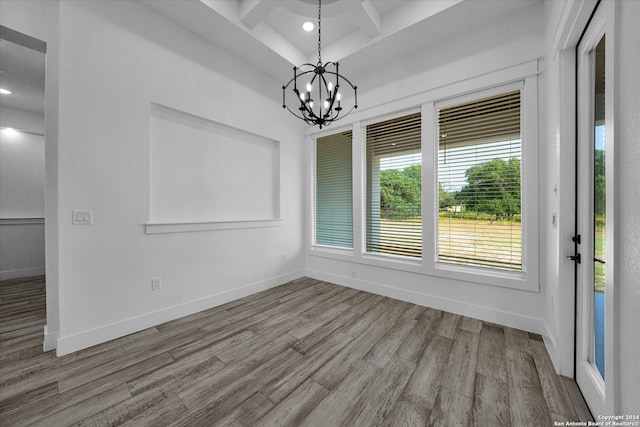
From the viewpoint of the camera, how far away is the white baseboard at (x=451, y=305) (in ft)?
7.98

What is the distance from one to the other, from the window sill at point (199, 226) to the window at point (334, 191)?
0.93 metres

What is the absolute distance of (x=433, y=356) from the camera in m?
2.03

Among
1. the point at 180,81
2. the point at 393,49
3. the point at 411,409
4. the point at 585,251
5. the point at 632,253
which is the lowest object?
the point at 411,409

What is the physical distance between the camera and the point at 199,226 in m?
2.98

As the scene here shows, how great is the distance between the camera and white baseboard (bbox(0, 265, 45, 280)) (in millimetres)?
4188

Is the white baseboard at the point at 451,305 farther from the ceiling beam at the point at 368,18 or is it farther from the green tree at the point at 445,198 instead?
the ceiling beam at the point at 368,18

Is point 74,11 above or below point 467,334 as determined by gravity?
above

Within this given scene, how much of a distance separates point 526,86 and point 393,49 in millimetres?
1545

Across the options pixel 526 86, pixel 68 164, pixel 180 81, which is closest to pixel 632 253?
pixel 526 86

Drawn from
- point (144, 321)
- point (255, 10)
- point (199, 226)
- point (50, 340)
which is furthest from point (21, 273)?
point (255, 10)

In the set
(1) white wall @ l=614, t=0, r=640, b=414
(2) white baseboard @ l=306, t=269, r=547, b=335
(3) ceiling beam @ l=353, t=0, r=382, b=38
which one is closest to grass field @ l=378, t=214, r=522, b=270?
(2) white baseboard @ l=306, t=269, r=547, b=335

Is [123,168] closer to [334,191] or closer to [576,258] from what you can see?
[334,191]

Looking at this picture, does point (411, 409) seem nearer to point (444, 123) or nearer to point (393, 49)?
point (444, 123)

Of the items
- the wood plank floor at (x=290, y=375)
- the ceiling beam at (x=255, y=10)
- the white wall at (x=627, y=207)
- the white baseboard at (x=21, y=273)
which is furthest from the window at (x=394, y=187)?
the white baseboard at (x=21, y=273)
